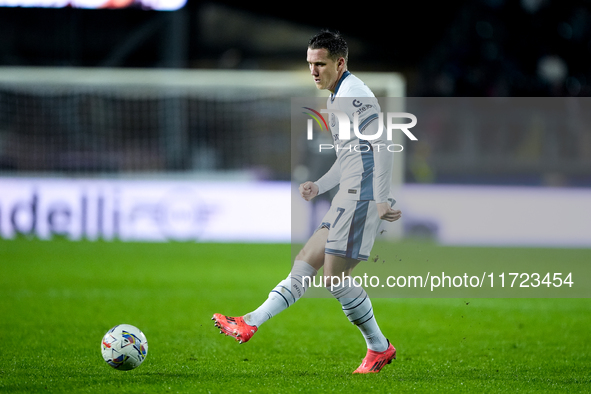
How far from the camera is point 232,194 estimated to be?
1327cm

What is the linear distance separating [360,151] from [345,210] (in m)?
0.34

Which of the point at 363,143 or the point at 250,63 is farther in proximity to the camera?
the point at 250,63

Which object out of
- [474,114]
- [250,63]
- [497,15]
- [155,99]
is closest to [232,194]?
[155,99]

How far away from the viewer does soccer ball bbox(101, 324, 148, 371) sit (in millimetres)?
3949

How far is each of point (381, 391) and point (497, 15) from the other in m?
16.3

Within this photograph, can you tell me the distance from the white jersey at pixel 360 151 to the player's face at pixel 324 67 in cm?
4

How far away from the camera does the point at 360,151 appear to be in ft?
12.9

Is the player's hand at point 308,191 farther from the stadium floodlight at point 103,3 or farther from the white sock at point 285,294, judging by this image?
the stadium floodlight at point 103,3

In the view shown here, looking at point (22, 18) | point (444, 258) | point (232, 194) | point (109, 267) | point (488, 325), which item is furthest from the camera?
point (22, 18)

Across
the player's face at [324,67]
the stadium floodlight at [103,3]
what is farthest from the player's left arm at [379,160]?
the stadium floodlight at [103,3]

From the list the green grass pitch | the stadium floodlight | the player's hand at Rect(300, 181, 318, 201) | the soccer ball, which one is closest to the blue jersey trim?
the player's hand at Rect(300, 181, 318, 201)

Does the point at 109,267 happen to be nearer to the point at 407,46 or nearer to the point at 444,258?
the point at 444,258

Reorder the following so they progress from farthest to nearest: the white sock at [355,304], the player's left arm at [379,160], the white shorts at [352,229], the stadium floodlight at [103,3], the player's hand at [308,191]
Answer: the stadium floodlight at [103,3] < the player's hand at [308,191] < the white sock at [355,304] < the white shorts at [352,229] < the player's left arm at [379,160]

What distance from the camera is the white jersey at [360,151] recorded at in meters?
3.78
